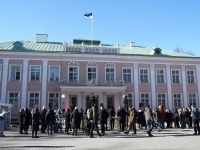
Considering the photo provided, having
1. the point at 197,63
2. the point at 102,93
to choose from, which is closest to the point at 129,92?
the point at 102,93

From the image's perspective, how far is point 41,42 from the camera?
29.6 metres

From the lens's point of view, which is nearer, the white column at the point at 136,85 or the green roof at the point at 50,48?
the green roof at the point at 50,48

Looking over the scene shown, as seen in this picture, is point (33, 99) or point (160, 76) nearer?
point (33, 99)

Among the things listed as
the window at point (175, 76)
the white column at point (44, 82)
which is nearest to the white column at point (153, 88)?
the window at point (175, 76)

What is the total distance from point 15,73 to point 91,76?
28.5 feet

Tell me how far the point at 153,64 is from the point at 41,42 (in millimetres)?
15300

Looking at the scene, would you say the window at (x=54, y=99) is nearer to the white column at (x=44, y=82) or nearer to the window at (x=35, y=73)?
the white column at (x=44, y=82)

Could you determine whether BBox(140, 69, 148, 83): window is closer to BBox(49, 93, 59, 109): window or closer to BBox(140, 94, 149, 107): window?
BBox(140, 94, 149, 107): window

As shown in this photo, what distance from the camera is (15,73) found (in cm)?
2444

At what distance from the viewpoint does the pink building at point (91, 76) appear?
24094 mm

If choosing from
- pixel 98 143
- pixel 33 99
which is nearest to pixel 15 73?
pixel 33 99

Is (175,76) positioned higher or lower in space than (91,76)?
higher

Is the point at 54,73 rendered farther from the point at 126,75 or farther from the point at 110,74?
the point at 126,75

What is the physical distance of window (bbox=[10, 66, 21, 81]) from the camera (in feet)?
79.8
